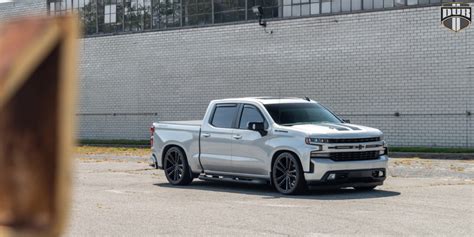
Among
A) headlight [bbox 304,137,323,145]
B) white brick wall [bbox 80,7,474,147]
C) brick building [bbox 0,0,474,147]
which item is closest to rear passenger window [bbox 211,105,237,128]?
headlight [bbox 304,137,323,145]

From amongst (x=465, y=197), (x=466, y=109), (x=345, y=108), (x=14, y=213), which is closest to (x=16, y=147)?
(x=14, y=213)

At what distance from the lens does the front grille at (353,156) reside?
14164mm

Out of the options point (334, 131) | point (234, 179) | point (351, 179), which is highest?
point (334, 131)

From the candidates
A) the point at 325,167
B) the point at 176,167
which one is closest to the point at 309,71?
the point at 176,167

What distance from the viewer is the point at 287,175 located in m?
14.5

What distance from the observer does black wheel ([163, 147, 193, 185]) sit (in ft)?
54.7

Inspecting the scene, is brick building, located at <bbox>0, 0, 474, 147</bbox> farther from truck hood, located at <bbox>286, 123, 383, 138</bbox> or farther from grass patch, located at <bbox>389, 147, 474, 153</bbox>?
truck hood, located at <bbox>286, 123, 383, 138</bbox>

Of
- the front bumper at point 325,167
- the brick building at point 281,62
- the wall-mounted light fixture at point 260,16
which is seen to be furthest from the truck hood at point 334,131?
the wall-mounted light fixture at point 260,16

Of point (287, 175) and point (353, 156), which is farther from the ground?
point (353, 156)

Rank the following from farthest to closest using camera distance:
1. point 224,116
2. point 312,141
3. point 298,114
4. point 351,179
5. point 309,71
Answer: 1. point 309,71
2. point 224,116
3. point 298,114
4. point 351,179
5. point 312,141

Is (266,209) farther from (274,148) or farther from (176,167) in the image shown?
(176,167)

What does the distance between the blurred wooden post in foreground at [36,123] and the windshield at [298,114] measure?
14.3 meters

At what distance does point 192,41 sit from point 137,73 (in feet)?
11.8

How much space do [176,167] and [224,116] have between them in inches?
64.0
